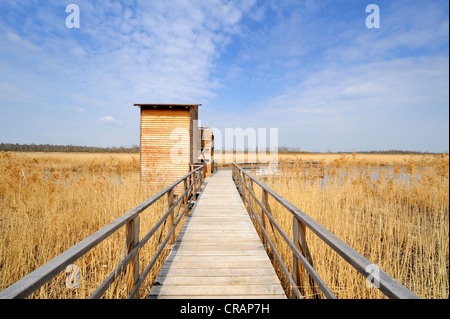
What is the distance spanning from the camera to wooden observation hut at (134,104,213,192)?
11945 millimetres

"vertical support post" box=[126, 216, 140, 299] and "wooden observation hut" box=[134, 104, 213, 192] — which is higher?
"wooden observation hut" box=[134, 104, 213, 192]

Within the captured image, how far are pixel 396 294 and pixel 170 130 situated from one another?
39.3ft

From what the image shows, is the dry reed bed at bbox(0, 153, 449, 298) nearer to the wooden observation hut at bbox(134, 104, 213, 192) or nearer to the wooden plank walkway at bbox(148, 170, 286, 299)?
the wooden plank walkway at bbox(148, 170, 286, 299)

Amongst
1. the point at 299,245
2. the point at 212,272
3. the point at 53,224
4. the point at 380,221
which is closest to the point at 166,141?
the point at 53,224

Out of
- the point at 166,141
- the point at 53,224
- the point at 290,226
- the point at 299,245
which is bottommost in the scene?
the point at 290,226

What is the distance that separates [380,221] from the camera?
176 inches

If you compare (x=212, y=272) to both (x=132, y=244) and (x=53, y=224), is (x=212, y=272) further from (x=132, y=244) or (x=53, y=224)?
(x=53, y=224)

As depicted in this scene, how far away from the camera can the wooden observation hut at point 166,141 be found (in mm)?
11945

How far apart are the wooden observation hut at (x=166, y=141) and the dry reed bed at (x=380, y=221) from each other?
19.1 ft

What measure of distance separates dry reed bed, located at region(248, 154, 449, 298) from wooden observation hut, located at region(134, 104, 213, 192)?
5815 mm

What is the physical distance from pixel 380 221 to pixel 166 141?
10.4 meters

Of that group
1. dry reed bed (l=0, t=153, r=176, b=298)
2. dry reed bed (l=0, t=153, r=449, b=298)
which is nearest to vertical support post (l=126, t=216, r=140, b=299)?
dry reed bed (l=0, t=153, r=449, b=298)
